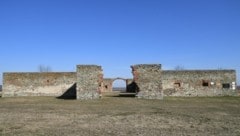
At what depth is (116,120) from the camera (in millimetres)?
12805

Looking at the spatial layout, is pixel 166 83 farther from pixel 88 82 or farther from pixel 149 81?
pixel 88 82

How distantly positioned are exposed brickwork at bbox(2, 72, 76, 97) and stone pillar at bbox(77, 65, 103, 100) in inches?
210

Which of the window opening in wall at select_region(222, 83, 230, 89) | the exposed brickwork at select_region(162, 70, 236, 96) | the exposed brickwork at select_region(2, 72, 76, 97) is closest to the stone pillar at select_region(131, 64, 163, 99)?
A: the exposed brickwork at select_region(162, 70, 236, 96)

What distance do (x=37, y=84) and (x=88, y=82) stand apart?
743 cm

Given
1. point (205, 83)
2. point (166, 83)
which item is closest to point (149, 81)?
point (166, 83)

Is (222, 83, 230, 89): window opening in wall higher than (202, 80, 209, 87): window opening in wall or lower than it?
lower

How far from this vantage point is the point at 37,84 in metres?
31.4

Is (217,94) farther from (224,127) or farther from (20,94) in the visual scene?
(224,127)

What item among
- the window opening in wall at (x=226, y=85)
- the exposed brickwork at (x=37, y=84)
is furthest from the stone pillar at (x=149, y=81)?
the window opening in wall at (x=226, y=85)

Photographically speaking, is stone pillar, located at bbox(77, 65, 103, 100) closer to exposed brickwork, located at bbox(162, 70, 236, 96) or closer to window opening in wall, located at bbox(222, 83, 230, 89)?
exposed brickwork, located at bbox(162, 70, 236, 96)

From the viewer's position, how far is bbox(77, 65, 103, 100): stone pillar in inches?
1021

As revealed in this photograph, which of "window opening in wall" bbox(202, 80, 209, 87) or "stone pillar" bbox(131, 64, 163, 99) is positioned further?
"window opening in wall" bbox(202, 80, 209, 87)

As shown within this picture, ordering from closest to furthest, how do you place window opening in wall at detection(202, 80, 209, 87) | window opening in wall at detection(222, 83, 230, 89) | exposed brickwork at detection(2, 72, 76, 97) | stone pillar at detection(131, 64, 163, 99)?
1. stone pillar at detection(131, 64, 163, 99)
2. exposed brickwork at detection(2, 72, 76, 97)
3. window opening in wall at detection(222, 83, 230, 89)
4. window opening in wall at detection(202, 80, 209, 87)

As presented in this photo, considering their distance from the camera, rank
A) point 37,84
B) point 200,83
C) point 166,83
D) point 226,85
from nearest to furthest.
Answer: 1. point 37,84
2. point 226,85
3. point 200,83
4. point 166,83
